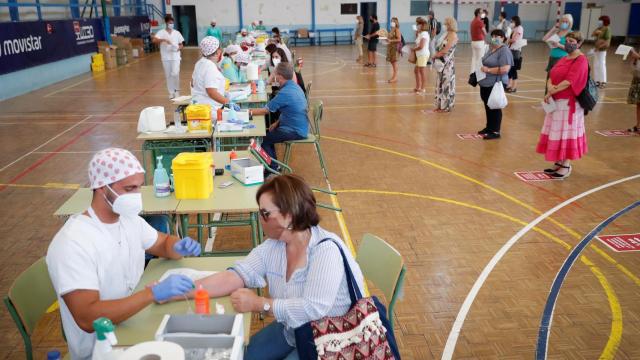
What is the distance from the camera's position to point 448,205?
260 inches

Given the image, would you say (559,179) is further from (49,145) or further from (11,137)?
(11,137)

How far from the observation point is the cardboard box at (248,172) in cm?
455

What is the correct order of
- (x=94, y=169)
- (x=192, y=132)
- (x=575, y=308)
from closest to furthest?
(x=94, y=169)
(x=575, y=308)
(x=192, y=132)

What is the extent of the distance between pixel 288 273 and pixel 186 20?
29.4 m

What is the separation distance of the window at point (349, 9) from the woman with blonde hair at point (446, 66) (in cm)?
1939

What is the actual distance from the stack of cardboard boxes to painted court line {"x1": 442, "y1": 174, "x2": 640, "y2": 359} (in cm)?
1855

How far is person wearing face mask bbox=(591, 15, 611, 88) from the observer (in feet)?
42.2

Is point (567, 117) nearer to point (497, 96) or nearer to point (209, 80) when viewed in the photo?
point (497, 96)

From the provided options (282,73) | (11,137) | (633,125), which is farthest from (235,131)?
(633,125)

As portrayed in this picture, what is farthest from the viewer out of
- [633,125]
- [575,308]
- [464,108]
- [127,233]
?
[464,108]

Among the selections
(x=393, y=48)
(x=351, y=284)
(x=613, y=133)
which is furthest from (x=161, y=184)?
(x=393, y=48)

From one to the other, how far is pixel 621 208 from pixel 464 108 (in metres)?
6.24

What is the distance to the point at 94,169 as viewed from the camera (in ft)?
8.79

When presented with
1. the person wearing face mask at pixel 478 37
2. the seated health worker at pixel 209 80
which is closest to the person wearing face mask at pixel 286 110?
the seated health worker at pixel 209 80
